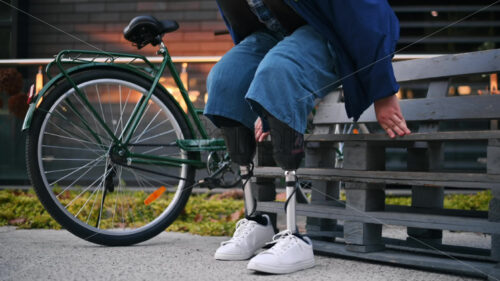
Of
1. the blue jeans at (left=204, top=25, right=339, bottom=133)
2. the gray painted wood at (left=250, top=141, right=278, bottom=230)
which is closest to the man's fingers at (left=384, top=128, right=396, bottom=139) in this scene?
the blue jeans at (left=204, top=25, right=339, bottom=133)

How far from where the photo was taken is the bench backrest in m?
2.12

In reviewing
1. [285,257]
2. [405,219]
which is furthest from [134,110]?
[405,219]

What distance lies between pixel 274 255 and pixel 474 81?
3.41 metres

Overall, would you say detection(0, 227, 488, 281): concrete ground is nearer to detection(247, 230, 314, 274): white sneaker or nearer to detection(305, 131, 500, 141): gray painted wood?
detection(247, 230, 314, 274): white sneaker

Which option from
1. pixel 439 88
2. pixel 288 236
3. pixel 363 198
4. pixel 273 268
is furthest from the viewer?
pixel 439 88

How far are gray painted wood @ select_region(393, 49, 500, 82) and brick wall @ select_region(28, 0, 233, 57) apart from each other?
16.7ft

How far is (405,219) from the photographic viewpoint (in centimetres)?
204

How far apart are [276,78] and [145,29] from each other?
113 cm

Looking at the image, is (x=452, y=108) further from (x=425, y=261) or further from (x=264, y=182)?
(x=264, y=182)

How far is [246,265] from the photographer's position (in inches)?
82.6

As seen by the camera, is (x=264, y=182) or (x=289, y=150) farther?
(x=264, y=182)

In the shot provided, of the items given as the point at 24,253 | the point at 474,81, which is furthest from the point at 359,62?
the point at 474,81

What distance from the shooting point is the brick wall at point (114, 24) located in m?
7.52

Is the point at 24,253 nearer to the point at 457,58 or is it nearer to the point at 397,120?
the point at 397,120
